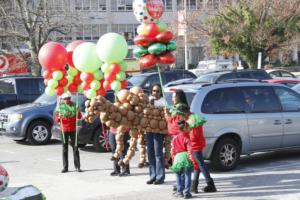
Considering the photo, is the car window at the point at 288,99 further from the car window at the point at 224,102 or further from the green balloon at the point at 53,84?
the green balloon at the point at 53,84

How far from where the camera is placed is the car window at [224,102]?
395 inches

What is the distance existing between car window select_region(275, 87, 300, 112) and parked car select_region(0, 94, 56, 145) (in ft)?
22.9

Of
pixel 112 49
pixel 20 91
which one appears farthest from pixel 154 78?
pixel 112 49

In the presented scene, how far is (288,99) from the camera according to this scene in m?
11.1


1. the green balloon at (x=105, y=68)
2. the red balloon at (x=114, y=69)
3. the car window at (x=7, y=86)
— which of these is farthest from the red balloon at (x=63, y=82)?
the car window at (x=7, y=86)

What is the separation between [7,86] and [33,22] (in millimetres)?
10998

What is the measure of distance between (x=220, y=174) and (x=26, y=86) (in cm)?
958

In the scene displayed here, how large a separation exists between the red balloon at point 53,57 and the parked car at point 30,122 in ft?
19.1

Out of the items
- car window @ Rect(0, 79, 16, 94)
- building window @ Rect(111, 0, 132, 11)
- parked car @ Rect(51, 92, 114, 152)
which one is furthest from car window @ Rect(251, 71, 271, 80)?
building window @ Rect(111, 0, 132, 11)

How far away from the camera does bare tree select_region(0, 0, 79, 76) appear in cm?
2794

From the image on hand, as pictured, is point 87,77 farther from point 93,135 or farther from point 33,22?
point 33,22

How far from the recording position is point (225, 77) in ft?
65.4

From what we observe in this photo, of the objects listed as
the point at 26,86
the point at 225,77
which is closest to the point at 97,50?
the point at 26,86

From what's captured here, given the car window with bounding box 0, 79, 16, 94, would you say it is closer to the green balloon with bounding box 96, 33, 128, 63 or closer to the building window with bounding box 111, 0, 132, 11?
the green balloon with bounding box 96, 33, 128, 63
